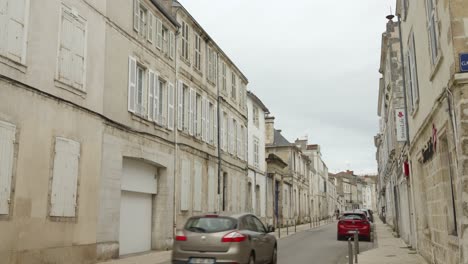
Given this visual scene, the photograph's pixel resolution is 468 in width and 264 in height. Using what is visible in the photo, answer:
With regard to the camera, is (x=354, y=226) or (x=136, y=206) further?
(x=354, y=226)

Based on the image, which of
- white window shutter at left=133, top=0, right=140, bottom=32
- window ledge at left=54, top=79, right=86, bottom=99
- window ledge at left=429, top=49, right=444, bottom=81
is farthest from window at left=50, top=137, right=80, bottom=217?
window ledge at left=429, top=49, right=444, bottom=81

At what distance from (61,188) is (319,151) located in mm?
60277

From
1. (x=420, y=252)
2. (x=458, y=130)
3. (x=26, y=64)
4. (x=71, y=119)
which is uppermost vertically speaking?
(x=26, y=64)

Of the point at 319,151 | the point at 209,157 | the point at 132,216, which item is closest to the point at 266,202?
the point at 209,157

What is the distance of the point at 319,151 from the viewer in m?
70.0

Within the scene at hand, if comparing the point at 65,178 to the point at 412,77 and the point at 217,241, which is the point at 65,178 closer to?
the point at 217,241

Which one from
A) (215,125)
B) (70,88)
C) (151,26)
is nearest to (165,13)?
(151,26)

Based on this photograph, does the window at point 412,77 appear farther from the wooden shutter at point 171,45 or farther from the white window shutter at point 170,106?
the wooden shutter at point 171,45

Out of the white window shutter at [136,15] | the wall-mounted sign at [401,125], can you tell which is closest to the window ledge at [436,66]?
the wall-mounted sign at [401,125]

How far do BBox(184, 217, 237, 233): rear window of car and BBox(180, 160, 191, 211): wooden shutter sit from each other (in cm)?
893

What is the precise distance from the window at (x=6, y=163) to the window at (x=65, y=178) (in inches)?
59.1

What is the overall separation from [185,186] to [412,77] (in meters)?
10.6

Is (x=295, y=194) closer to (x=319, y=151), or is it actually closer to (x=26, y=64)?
(x=319, y=151)

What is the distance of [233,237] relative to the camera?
10.2 meters
